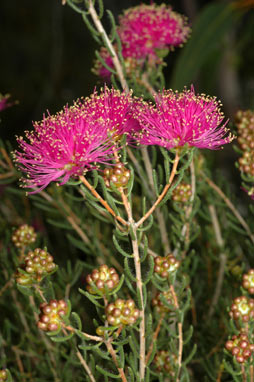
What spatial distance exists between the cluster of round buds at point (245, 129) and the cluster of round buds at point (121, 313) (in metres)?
0.20

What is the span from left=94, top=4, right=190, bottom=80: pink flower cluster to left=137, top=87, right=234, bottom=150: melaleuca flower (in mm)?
158

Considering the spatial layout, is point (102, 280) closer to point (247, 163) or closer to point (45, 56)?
point (247, 163)

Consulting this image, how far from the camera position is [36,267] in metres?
0.29

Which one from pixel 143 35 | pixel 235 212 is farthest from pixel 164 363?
pixel 143 35

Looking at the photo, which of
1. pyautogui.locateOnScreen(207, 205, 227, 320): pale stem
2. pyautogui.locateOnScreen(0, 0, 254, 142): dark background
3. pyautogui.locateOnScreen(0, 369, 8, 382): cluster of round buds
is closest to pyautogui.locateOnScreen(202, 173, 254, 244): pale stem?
pyautogui.locateOnScreen(207, 205, 227, 320): pale stem

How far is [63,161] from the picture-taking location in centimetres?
29

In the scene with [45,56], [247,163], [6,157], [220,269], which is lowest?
[220,269]

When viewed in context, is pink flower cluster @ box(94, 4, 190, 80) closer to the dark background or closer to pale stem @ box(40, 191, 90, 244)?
pale stem @ box(40, 191, 90, 244)

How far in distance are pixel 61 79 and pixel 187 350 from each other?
4.38 feet

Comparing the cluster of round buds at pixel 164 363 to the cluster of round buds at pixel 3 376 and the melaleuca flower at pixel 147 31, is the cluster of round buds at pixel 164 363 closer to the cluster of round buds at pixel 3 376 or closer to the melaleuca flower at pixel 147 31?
the cluster of round buds at pixel 3 376

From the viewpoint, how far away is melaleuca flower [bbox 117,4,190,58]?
1.52 feet

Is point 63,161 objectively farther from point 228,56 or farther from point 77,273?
point 228,56

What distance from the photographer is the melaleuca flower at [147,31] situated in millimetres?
464

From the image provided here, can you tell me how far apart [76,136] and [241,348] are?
0.16m
